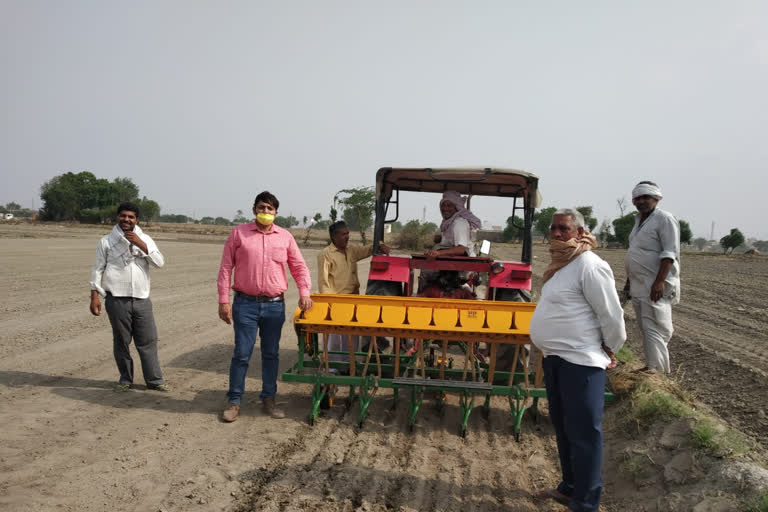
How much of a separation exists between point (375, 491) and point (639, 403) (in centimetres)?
242

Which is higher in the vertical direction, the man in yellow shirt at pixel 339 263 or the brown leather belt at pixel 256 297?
the man in yellow shirt at pixel 339 263

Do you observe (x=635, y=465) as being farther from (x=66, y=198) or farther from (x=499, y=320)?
(x=66, y=198)

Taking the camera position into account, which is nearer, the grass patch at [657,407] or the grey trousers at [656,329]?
the grass patch at [657,407]

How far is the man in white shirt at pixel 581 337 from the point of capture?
298 cm

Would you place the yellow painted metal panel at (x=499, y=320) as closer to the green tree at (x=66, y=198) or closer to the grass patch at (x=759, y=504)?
the grass patch at (x=759, y=504)

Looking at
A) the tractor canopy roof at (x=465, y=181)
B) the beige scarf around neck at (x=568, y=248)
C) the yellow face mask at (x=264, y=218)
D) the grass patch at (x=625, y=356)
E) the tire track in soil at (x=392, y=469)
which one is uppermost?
the tractor canopy roof at (x=465, y=181)

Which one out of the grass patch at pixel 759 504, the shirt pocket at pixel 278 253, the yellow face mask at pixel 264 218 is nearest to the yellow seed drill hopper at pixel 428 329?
the shirt pocket at pixel 278 253

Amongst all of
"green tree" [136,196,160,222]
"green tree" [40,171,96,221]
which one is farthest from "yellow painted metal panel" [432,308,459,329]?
"green tree" [136,196,160,222]

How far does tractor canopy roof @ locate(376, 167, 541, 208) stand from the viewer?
216 inches

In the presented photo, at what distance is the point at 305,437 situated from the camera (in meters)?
4.33

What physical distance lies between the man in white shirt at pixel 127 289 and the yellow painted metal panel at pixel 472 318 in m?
2.91

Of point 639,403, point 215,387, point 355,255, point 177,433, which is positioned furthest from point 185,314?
point 639,403

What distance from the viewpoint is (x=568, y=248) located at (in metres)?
3.07

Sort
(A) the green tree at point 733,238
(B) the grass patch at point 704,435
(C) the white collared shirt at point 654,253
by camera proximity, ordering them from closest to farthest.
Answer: (B) the grass patch at point 704,435 < (C) the white collared shirt at point 654,253 < (A) the green tree at point 733,238
